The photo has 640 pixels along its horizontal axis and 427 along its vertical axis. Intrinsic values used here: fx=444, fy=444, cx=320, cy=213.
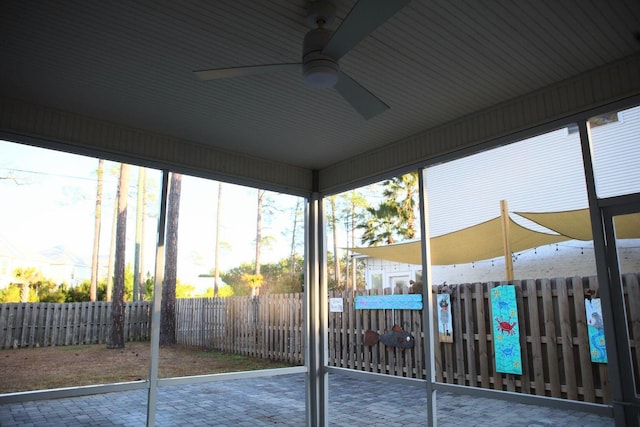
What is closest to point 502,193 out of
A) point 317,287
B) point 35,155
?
point 317,287

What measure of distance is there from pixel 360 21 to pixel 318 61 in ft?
1.31

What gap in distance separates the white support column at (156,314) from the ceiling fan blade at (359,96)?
213 cm

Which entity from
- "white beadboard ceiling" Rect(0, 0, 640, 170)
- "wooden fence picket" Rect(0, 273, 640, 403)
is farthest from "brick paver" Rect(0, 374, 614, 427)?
"white beadboard ceiling" Rect(0, 0, 640, 170)

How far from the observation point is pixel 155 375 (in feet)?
12.3

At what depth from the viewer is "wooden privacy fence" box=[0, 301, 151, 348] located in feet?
10.9

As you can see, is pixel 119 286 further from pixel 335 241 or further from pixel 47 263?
pixel 335 241

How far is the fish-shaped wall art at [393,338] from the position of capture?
4121 millimetres

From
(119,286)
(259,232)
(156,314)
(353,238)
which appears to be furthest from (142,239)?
(353,238)

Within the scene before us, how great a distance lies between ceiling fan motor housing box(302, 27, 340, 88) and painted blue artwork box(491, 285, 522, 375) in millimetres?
2192

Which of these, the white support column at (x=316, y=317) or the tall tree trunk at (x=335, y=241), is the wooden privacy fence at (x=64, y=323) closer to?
the white support column at (x=316, y=317)

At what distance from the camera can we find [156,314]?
385cm

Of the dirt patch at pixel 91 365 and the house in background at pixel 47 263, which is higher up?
the house in background at pixel 47 263

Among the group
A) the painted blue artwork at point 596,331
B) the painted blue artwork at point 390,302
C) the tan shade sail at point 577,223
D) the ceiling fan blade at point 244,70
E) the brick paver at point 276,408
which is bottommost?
the brick paver at point 276,408

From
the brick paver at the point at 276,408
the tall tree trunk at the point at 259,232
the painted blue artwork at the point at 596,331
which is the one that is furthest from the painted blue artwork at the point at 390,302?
→ the painted blue artwork at the point at 596,331
